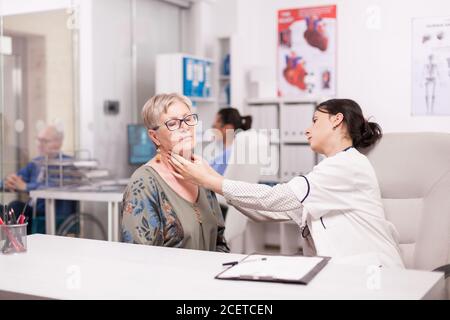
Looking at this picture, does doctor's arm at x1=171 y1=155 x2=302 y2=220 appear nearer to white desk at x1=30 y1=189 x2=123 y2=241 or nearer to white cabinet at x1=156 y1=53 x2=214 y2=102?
white desk at x1=30 y1=189 x2=123 y2=241

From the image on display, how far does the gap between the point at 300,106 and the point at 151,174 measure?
3.36 metres

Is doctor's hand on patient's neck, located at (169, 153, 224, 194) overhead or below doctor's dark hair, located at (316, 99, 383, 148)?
below

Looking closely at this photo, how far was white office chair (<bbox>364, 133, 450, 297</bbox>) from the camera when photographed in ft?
7.52

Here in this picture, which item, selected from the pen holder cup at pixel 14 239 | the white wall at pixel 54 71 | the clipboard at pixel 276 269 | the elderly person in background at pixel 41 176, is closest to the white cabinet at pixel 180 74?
the white wall at pixel 54 71

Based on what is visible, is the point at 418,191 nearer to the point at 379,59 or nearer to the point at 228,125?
the point at 228,125

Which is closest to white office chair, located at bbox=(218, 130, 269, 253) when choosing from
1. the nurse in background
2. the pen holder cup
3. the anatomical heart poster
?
the nurse in background

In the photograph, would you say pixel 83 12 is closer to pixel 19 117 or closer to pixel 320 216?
pixel 19 117

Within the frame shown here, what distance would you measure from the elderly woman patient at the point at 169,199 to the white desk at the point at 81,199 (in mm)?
1883

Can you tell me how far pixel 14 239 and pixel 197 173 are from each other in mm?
626

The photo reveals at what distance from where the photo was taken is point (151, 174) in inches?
83.6

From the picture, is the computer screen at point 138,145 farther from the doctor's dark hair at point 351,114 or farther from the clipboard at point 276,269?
the clipboard at point 276,269

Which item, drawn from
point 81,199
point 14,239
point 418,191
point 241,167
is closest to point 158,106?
point 14,239

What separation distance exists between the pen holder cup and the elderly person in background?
7.92 ft
